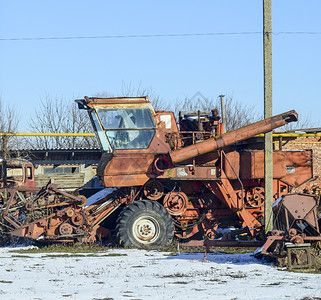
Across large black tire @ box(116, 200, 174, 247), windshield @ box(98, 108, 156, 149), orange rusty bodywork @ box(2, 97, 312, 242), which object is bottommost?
large black tire @ box(116, 200, 174, 247)

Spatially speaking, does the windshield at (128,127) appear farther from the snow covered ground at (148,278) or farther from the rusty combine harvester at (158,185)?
the snow covered ground at (148,278)

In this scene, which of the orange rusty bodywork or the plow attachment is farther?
the orange rusty bodywork

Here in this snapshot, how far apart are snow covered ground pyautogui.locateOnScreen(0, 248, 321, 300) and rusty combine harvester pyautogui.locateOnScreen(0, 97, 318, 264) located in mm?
2051

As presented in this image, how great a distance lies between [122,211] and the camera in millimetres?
17625

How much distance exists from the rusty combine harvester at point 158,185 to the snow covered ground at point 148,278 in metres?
2.05

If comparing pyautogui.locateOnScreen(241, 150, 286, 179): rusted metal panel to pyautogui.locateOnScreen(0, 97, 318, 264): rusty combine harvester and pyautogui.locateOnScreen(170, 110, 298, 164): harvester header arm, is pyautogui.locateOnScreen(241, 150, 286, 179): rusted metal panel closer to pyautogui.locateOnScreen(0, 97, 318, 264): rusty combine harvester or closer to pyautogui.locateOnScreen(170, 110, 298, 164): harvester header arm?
pyautogui.locateOnScreen(0, 97, 318, 264): rusty combine harvester

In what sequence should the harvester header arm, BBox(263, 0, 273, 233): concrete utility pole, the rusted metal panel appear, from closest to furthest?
1. BBox(263, 0, 273, 233): concrete utility pole
2. the harvester header arm
3. the rusted metal panel

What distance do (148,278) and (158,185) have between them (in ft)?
22.2

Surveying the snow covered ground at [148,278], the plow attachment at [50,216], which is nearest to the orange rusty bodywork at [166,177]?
the plow attachment at [50,216]

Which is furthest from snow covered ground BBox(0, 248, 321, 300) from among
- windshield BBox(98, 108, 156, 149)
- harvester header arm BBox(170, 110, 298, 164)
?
windshield BBox(98, 108, 156, 149)

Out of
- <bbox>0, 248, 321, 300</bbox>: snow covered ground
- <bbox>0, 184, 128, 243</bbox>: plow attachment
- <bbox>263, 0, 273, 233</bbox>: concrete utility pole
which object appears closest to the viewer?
<bbox>0, 248, 321, 300</bbox>: snow covered ground

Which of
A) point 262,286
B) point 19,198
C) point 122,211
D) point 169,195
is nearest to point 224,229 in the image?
point 169,195

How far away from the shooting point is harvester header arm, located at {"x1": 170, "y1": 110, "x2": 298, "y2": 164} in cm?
1741

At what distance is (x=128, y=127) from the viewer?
59.4 ft
